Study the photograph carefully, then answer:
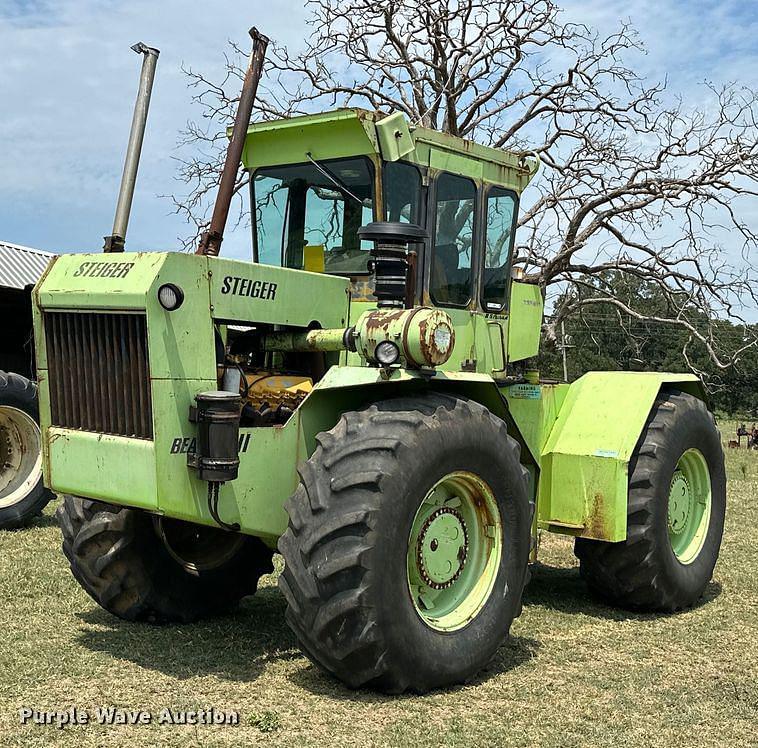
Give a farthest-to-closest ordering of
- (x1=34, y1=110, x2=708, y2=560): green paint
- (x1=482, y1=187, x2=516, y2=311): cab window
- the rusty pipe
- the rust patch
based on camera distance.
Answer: (x1=482, y1=187, x2=516, y2=311): cab window → the rust patch → the rusty pipe → (x1=34, y1=110, x2=708, y2=560): green paint

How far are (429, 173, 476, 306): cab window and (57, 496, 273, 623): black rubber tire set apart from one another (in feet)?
6.55

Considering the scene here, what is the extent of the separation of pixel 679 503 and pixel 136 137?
14.8 ft

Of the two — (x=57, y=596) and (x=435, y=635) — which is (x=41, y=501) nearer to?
(x=57, y=596)

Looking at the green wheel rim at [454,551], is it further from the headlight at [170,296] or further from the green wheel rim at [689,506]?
the green wheel rim at [689,506]

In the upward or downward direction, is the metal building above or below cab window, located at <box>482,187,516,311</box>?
below

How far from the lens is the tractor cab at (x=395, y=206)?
574 cm

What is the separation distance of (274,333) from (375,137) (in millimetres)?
1266

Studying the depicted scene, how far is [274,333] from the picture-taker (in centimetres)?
564

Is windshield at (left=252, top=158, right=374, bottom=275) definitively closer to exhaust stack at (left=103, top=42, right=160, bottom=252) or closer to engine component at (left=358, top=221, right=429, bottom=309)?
engine component at (left=358, top=221, right=429, bottom=309)

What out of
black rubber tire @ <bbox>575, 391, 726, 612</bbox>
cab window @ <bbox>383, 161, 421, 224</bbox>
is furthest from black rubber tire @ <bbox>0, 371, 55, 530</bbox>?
black rubber tire @ <bbox>575, 391, 726, 612</bbox>

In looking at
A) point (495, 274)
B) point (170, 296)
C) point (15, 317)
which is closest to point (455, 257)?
point (495, 274)

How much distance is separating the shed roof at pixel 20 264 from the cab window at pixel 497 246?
10700 millimetres

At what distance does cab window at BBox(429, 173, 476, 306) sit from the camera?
19.9 ft

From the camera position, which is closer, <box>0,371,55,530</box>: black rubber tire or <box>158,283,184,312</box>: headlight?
<box>158,283,184,312</box>: headlight
